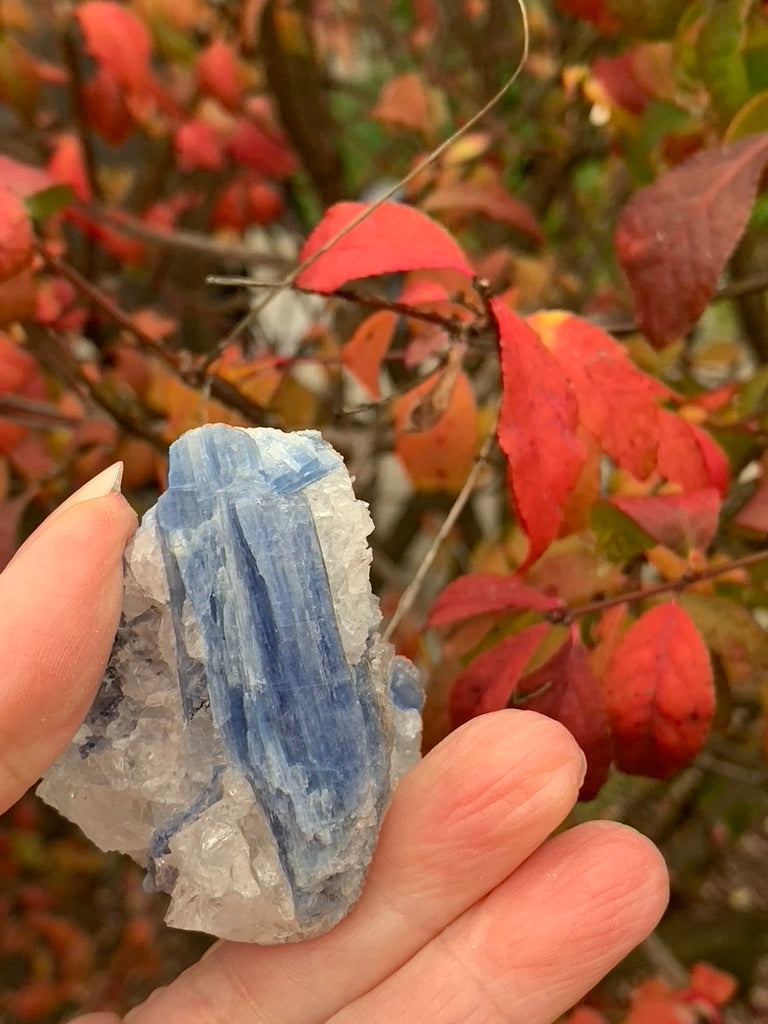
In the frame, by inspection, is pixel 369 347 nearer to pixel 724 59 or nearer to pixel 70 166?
pixel 724 59

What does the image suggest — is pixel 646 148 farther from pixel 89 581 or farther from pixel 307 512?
pixel 89 581

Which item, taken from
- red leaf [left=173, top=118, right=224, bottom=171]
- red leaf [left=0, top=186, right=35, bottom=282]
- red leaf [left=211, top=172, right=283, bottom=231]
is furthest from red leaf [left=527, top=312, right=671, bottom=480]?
red leaf [left=211, top=172, right=283, bottom=231]

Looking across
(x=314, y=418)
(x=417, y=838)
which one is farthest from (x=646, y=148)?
(x=417, y=838)

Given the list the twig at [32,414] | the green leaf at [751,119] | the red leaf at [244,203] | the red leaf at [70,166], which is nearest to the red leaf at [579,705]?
the green leaf at [751,119]

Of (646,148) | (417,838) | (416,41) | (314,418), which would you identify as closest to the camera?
(417,838)

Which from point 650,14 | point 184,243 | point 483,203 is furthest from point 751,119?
point 184,243

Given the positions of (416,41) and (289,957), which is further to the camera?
(416,41)
